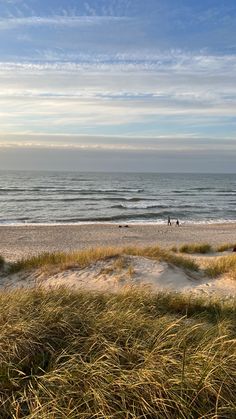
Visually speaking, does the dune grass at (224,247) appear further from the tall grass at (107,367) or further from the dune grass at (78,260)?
the tall grass at (107,367)

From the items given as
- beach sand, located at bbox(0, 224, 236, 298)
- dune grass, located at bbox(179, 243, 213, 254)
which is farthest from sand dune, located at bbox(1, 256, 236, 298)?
dune grass, located at bbox(179, 243, 213, 254)

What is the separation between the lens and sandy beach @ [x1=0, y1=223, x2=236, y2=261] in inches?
796

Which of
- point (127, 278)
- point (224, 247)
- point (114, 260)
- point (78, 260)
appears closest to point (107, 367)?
point (127, 278)

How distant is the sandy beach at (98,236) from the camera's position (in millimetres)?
20219

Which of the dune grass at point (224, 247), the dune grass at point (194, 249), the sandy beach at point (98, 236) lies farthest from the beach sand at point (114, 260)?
the dune grass at point (224, 247)

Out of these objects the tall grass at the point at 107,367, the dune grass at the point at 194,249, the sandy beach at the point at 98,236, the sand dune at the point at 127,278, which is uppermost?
the tall grass at the point at 107,367

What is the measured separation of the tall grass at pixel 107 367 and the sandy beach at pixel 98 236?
13.4 m

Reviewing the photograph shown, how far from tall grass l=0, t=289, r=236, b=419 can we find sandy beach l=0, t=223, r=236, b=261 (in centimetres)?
1341

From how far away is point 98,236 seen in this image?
2378cm

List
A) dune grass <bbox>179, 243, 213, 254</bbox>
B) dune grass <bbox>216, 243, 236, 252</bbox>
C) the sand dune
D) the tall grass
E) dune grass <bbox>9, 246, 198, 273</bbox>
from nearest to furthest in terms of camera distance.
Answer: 1. the tall grass
2. the sand dune
3. dune grass <bbox>9, 246, 198, 273</bbox>
4. dune grass <bbox>179, 243, 213, 254</bbox>
5. dune grass <bbox>216, 243, 236, 252</bbox>

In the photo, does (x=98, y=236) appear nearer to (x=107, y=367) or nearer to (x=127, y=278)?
(x=127, y=278)

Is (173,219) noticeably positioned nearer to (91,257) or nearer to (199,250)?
(199,250)

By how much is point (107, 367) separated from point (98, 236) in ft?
67.6

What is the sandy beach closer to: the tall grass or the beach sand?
the beach sand
